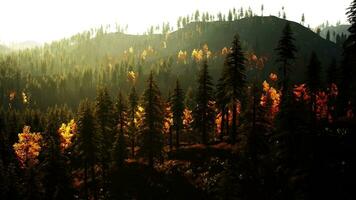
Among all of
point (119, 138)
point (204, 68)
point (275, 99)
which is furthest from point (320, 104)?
point (119, 138)

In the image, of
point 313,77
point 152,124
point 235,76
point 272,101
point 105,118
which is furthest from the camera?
point 272,101

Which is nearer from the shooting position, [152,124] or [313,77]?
[152,124]

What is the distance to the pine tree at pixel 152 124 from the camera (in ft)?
193

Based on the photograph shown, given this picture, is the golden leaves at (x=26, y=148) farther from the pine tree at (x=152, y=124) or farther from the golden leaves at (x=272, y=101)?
the golden leaves at (x=272, y=101)

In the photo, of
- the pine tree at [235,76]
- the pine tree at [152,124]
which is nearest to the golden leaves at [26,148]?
the pine tree at [152,124]

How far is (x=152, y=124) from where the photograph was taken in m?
58.9

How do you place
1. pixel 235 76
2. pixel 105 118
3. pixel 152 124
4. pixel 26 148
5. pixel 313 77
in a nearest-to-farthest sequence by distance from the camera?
1. pixel 235 76
2. pixel 152 124
3. pixel 105 118
4. pixel 313 77
5. pixel 26 148

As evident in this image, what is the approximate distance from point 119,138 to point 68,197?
1369 centimetres

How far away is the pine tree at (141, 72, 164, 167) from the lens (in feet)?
193

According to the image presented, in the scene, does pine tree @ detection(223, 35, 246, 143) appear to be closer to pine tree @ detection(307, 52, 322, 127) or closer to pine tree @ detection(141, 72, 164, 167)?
pine tree @ detection(141, 72, 164, 167)

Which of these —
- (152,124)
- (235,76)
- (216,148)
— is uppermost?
(235,76)

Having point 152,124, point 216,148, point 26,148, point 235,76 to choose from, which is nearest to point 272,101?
point 216,148

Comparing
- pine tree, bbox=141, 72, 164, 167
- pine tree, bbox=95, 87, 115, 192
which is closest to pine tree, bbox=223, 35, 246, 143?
pine tree, bbox=141, 72, 164, 167

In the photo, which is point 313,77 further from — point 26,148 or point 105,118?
point 26,148
